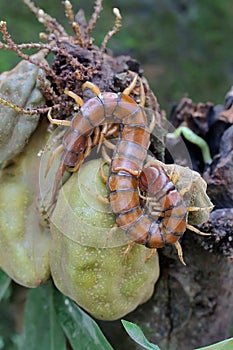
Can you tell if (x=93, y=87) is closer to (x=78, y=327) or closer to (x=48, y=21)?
(x=48, y=21)

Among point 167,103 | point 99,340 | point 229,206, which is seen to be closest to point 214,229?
point 229,206

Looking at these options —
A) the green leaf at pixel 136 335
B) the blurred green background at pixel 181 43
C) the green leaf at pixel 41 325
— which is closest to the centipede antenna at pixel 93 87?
the green leaf at pixel 136 335

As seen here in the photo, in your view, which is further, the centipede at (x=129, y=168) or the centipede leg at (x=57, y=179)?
the centipede leg at (x=57, y=179)

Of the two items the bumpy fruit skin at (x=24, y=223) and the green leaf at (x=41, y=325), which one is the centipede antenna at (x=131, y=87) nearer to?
the bumpy fruit skin at (x=24, y=223)

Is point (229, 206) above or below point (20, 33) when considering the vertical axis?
below

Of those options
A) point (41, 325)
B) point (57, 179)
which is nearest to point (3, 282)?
point (41, 325)

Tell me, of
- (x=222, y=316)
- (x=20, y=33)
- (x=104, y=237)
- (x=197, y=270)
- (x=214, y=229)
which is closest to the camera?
(x=104, y=237)

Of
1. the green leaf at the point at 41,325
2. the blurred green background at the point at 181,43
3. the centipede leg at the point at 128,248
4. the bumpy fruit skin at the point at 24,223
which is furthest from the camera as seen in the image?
the blurred green background at the point at 181,43

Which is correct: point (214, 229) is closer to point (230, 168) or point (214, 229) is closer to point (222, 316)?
point (230, 168)
